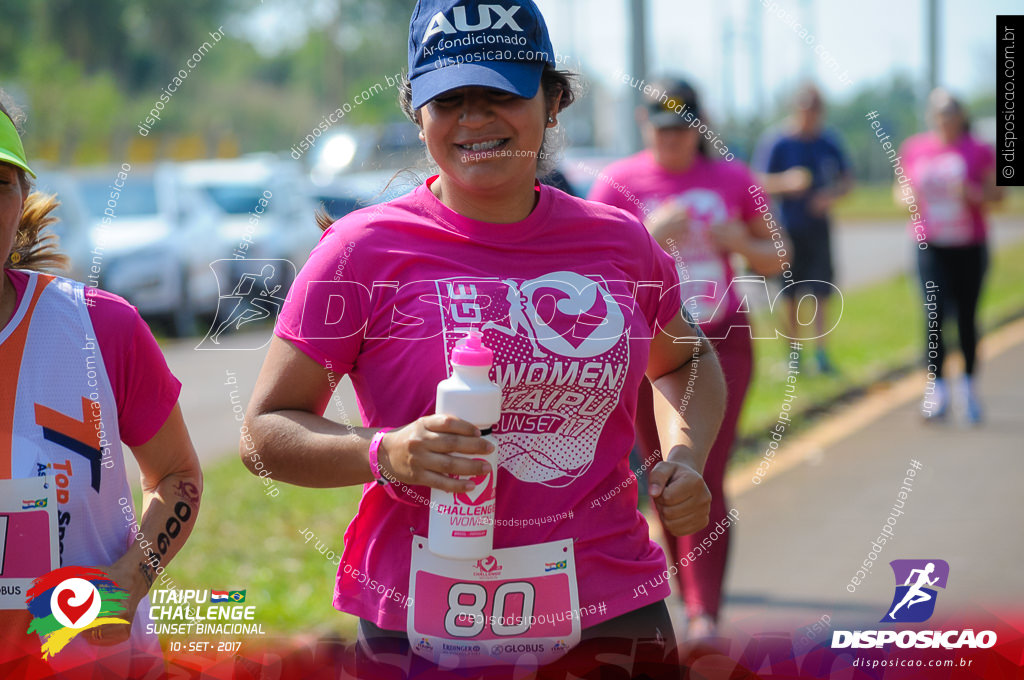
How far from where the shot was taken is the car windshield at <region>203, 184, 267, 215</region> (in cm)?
1328

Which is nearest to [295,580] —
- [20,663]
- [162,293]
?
[20,663]

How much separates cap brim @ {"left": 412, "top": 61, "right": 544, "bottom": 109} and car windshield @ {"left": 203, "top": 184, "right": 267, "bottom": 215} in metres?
11.4

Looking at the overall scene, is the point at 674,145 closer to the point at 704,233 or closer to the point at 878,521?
the point at 704,233

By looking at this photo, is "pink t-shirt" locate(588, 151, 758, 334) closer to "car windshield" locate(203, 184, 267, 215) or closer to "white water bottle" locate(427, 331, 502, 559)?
"white water bottle" locate(427, 331, 502, 559)

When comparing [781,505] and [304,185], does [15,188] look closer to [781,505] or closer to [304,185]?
[781,505]

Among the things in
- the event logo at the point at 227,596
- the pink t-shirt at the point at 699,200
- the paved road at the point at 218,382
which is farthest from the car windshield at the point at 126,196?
the event logo at the point at 227,596

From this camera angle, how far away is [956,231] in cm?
816

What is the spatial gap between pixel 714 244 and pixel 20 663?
3127mm

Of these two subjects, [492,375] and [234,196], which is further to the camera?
[234,196]

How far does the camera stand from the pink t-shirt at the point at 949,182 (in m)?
8.18

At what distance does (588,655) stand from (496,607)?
0.69 feet

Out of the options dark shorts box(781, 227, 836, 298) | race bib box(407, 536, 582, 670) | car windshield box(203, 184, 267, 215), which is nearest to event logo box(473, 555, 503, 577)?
race bib box(407, 536, 582, 670)

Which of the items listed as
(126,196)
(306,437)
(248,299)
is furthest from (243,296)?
(126,196)

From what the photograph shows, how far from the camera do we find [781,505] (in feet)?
20.7
